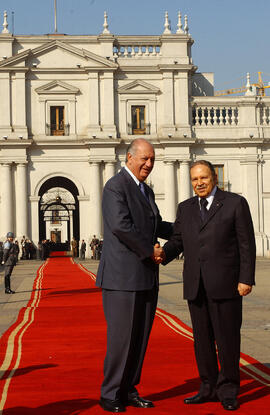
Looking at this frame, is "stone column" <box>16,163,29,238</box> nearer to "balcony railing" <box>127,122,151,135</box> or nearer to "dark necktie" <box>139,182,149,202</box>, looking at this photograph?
"balcony railing" <box>127,122,151,135</box>

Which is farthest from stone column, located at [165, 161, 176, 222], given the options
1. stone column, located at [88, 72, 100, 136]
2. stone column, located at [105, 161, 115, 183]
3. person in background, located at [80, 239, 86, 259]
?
person in background, located at [80, 239, 86, 259]

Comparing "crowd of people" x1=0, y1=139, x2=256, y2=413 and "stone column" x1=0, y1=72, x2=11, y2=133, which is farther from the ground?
"stone column" x1=0, y1=72, x2=11, y2=133

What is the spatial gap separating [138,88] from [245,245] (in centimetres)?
3604

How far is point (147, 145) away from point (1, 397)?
2615mm

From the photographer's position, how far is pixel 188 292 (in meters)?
6.54

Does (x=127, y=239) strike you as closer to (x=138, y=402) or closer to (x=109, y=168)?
(x=138, y=402)

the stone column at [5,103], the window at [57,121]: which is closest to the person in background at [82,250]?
the window at [57,121]

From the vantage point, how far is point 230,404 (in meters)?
6.13

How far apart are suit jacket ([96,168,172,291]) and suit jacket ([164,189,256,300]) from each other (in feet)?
1.17

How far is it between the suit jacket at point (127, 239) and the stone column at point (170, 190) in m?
34.5

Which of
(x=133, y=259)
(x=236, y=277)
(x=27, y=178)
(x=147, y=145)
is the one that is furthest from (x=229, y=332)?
(x=27, y=178)

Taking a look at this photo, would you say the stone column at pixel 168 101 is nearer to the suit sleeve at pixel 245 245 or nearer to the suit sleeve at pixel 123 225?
the suit sleeve at pixel 245 245

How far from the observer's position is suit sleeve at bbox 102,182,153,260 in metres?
6.22

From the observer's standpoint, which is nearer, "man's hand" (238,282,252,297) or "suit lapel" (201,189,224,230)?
"man's hand" (238,282,252,297)
